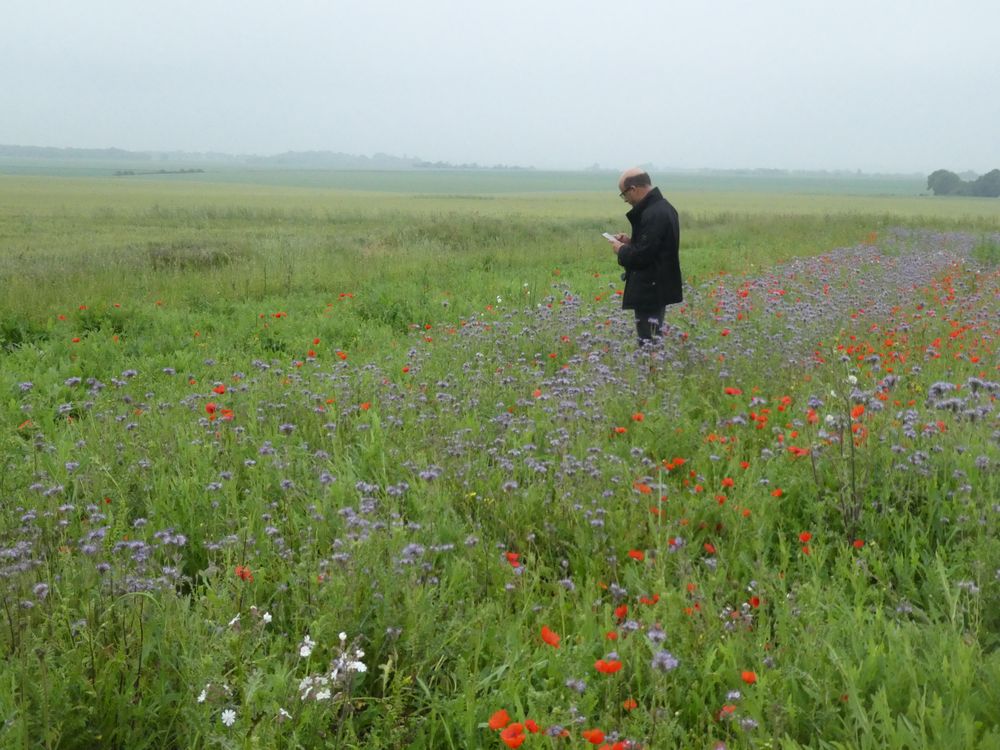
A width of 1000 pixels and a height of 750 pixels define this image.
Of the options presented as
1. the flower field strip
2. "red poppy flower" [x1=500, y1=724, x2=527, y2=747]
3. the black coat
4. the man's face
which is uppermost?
the man's face

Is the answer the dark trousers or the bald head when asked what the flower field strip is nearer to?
the dark trousers

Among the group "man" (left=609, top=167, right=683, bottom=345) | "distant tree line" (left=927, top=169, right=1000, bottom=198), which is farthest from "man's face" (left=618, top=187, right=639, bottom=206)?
"distant tree line" (left=927, top=169, right=1000, bottom=198)

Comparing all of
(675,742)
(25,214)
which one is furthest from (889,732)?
(25,214)

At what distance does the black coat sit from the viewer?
6.81 meters

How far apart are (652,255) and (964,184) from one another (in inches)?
4683

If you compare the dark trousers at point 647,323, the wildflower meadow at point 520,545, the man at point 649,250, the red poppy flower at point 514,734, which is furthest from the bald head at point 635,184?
the red poppy flower at point 514,734

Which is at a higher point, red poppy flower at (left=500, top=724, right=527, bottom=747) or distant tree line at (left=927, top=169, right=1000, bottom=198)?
distant tree line at (left=927, top=169, right=1000, bottom=198)

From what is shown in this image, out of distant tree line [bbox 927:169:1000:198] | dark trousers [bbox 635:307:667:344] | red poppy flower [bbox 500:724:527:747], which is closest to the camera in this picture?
red poppy flower [bbox 500:724:527:747]

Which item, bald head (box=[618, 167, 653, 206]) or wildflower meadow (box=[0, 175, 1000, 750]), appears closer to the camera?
wildflower meadow (box=[0, 175, 1000, 750])

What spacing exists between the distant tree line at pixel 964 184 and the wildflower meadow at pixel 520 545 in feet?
359

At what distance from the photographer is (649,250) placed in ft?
22.5

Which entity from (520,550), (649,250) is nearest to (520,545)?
(520,550)

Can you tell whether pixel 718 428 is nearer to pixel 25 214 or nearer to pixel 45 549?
pixel 45 549

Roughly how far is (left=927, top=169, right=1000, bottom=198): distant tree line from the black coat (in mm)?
108651
